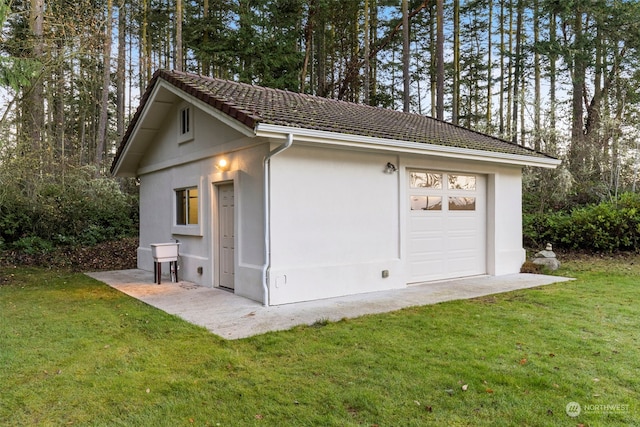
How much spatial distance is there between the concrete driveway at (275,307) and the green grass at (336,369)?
0.33 meters

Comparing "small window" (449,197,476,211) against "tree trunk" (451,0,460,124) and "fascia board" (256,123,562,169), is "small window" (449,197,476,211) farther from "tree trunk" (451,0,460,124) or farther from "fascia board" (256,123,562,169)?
"tree trunk" (451,0,460,124)

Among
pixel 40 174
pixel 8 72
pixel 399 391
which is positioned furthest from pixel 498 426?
pixel 40 174

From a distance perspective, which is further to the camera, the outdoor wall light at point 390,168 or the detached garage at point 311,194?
the outdoor wall light at point 390,168

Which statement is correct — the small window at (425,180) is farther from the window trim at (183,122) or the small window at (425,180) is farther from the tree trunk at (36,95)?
the tree trunk at (36,95)

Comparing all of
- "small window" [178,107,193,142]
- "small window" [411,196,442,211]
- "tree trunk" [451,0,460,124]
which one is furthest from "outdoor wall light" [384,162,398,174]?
"tree trunk" [451,0,460,124]

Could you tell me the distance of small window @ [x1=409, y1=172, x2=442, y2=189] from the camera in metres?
8.42

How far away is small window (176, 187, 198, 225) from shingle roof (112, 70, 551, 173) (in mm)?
2172

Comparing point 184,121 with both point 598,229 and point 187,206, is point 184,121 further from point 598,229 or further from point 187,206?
point 598,229

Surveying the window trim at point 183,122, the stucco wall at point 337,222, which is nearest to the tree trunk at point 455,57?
the stucco wall at point 337,222

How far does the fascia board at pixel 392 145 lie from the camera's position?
235 inches

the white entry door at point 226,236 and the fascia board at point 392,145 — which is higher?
the fascia board at point 392,145

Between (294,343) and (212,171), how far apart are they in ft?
14.8

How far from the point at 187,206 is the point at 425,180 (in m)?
5.13

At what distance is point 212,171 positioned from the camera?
8.05m
